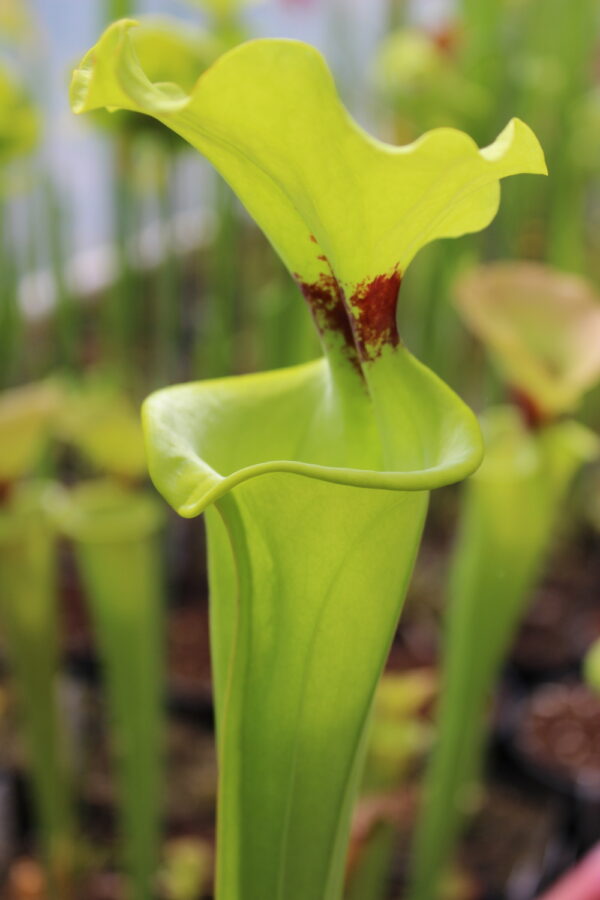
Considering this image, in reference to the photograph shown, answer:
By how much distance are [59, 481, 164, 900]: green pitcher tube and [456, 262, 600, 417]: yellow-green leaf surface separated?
0.32 metres

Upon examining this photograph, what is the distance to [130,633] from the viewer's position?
2.35 ft

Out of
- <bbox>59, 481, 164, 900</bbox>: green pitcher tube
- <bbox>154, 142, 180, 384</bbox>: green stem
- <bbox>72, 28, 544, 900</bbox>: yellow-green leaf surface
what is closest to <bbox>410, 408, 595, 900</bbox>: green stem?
<bbox>59, 481, 164, 900</bbox>: green pitcher tube

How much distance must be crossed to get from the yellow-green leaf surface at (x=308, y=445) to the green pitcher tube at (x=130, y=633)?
0.42 metres

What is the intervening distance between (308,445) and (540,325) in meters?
0.36

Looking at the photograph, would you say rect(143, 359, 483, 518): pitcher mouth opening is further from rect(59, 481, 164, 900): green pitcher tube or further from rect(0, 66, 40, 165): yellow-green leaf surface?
rect(0, 66, 40, 165): yellow-green leaf surface

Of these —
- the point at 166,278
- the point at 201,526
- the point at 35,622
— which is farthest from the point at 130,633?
the point at 201,526

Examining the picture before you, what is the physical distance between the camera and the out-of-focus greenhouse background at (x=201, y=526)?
67 cm

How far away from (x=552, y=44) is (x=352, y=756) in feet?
4.93

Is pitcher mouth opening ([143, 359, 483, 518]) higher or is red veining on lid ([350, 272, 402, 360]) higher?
red veining on lid ([350, 272, 402, 360])

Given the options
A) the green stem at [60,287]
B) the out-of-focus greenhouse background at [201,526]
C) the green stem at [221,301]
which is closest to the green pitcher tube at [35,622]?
the out-of-focus greenhouse background at [201,526]

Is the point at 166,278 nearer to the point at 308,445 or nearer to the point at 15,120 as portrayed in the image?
the point at 15,120

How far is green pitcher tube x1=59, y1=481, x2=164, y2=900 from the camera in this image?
0.72 meters

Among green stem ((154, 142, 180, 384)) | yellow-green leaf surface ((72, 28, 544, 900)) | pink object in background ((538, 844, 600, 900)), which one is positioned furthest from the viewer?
green stem ((154, 142, 180, 384))

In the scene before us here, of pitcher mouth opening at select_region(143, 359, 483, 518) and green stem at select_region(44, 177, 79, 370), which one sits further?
green stem at select_region(44, 177, 79, 370)
